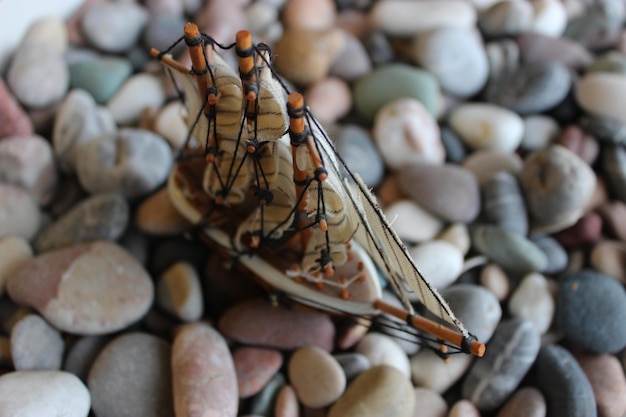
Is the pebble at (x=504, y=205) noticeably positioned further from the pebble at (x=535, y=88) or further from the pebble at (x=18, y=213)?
the pebble at (x=18, y=213)

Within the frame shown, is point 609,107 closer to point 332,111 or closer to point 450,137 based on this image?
point 450,137

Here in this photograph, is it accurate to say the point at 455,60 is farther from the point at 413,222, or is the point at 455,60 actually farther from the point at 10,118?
the point at 10,118

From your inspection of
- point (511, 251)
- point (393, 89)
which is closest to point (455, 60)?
point (393, 89)

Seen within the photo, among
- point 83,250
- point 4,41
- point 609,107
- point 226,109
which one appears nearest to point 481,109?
point 609,107

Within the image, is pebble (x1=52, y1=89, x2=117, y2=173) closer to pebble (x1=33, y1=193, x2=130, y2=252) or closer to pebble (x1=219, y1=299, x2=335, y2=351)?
pebble (x1=33, y1=193, x2=130, y2=252)

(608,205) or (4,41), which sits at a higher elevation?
(4,41)
